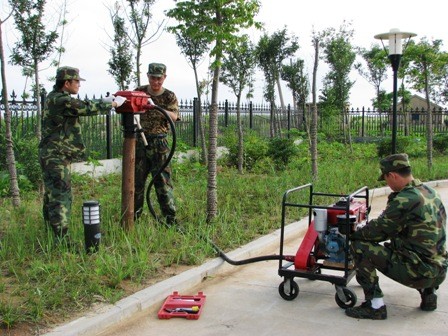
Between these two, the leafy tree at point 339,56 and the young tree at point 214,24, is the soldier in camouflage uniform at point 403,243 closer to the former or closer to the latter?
the young tree at point 214,24

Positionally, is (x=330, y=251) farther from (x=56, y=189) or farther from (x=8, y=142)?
(x=8, y=142)

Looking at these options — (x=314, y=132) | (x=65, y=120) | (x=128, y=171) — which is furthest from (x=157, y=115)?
(x=314, y=132)

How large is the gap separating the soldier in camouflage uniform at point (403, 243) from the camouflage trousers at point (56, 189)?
2.93 meters

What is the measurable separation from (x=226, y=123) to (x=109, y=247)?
36.4 feet

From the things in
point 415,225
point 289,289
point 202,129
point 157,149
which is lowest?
point 289,289

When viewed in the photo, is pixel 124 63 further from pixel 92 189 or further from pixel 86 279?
pixel 86 279

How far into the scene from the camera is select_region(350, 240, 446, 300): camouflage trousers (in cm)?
388

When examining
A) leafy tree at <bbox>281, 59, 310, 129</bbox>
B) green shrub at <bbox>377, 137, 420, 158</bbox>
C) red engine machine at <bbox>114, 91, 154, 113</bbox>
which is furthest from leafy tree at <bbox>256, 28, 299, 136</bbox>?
red engine machine at <bbox>114, 91, 154, 113</bbox>

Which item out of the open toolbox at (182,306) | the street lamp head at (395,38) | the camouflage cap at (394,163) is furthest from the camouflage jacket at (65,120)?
the street lamp head at (395,38)

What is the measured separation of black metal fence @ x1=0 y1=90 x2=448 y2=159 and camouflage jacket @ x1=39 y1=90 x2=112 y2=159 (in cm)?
476

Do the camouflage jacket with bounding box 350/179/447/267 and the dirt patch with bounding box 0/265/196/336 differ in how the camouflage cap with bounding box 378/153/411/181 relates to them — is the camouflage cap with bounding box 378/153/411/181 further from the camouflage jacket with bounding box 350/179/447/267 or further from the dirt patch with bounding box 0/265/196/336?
the dirt patch with bounding box 0/265/196/336

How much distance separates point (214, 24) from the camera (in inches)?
248

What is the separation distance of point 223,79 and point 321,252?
9.58 m

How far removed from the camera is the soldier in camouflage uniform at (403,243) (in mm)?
3842
